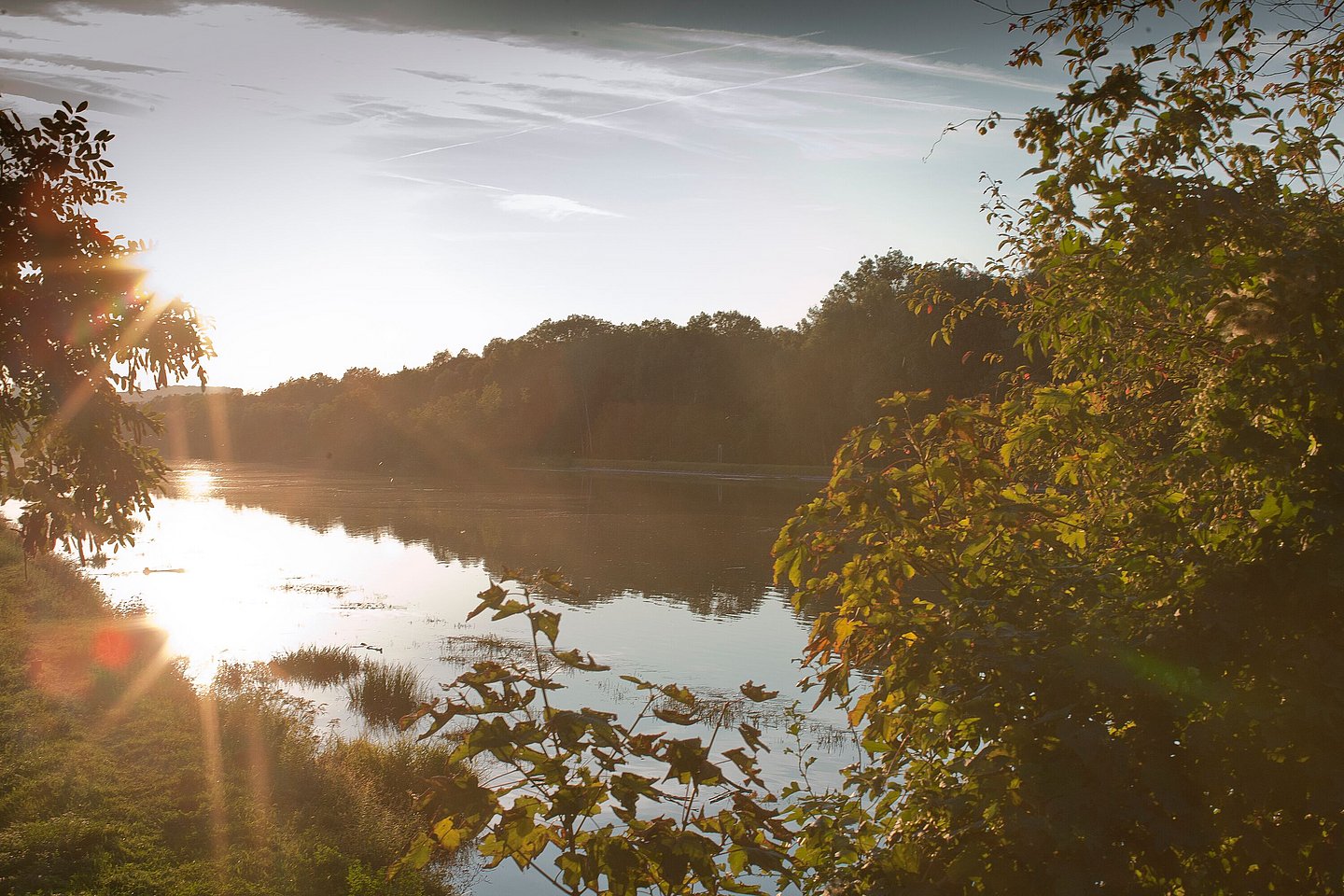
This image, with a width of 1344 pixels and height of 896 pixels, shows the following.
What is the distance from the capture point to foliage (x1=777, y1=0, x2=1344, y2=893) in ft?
11.4

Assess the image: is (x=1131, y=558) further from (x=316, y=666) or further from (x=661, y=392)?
(x=661, y=392)

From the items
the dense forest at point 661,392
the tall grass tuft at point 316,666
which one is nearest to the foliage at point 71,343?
the tall grass tuft at point 316,666

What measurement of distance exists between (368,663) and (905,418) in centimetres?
1534

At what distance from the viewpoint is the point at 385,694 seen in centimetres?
1667

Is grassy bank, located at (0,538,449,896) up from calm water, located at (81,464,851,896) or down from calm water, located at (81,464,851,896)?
up

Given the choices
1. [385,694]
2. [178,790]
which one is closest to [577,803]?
[178,790]

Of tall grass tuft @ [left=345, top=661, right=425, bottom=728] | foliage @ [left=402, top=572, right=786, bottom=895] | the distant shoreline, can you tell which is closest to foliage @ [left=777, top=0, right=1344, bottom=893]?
foliage @ [left=402, top=572, right=786, bottom=895]

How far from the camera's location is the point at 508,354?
426ft

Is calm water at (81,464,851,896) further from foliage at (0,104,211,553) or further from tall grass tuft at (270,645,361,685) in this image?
foliage at (0,104,211,553)

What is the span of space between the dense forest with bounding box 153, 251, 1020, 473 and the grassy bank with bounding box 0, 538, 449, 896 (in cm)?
4222

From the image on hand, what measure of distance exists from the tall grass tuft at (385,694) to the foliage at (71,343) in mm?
8198

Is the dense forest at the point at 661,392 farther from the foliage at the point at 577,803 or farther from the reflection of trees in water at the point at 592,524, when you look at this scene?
the foliage at the point at 577,803

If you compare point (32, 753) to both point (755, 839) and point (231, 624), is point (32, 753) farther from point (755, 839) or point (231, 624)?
point (231, 624)

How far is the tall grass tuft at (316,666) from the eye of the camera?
1850 centimetres
